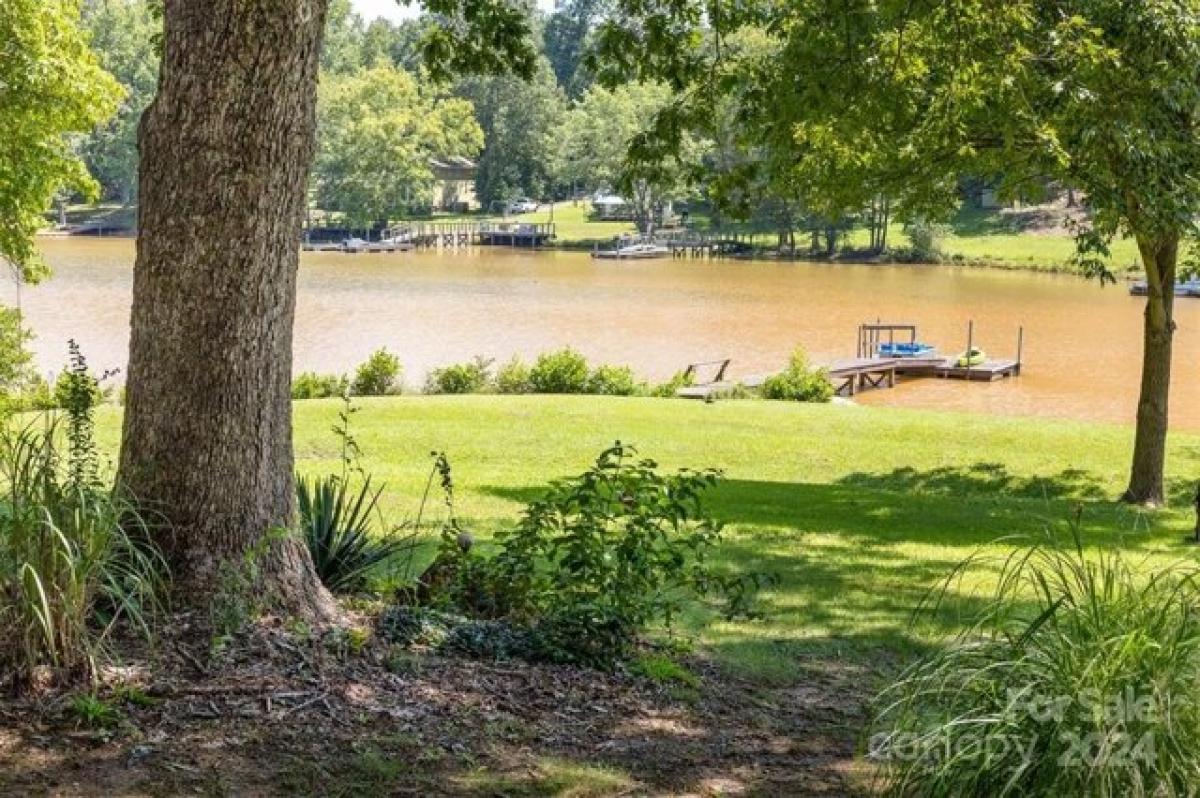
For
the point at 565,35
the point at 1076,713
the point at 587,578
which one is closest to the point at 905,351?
the point at 587,578

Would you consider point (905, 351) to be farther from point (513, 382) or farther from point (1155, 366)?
point (1155, 366)

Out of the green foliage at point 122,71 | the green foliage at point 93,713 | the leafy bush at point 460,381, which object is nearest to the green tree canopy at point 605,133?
the green foliage at point 122,71

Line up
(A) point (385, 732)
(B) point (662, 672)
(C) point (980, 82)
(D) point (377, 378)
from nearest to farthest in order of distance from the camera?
(A) point (385, 732) → (B) point (662, 672) → (C) point (980, 82) → (D) point (377, 378)

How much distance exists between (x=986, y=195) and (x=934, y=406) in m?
53.6

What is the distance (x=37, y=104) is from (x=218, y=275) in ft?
49.8

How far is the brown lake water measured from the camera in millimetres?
32188

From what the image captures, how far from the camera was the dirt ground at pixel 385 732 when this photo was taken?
12.9 ft

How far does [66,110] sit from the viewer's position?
Result: 18422 mm

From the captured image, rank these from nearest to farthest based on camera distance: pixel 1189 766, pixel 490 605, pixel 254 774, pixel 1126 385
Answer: pixel 1189 766
pixel 254 774
pixel 490 605
pixel 1126 385

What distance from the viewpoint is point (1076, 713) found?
3.54 m

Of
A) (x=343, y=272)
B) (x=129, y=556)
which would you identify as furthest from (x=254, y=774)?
(x=343, y=272)

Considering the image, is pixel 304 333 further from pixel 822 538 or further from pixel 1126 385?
pixel 822 538

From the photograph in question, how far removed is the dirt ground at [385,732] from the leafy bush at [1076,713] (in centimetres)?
81

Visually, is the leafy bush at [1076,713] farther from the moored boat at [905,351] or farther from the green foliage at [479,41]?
the moored boat at [905,351]
